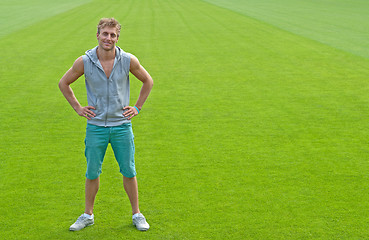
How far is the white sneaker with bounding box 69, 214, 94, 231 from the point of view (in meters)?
5.39

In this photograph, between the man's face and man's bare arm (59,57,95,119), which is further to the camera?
man's bare arm (59,57,95,119)

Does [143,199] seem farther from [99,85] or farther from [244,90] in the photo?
[244,90]

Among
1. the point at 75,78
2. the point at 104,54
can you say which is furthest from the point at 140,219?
the point at 104,54

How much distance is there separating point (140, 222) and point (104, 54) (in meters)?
1.72

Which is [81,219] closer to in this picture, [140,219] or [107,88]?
[140,219]

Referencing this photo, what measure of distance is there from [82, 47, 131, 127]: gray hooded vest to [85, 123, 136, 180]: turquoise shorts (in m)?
0.06

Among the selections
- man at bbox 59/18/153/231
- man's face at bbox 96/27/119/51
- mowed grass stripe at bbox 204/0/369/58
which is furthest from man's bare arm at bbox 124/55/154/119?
mowed grass stripe at bbox 204/0/369/58

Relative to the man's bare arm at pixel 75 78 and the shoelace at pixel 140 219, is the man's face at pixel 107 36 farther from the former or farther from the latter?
the shoelace at pixel 140 219

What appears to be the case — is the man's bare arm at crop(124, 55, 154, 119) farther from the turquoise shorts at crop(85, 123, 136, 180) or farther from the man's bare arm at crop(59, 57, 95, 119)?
the man's bare arm at crop(59, 57, 95, 119)

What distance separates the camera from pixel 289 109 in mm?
10383

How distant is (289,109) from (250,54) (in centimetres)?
704

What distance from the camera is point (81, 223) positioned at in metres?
5.42

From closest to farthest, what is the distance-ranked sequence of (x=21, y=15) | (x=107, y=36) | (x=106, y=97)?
1. (x=107, y=36)
2. (x=106, y=97)
3. (x=21, y=15)

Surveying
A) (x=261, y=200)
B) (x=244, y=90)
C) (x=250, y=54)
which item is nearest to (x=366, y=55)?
(x=250, y=54)
